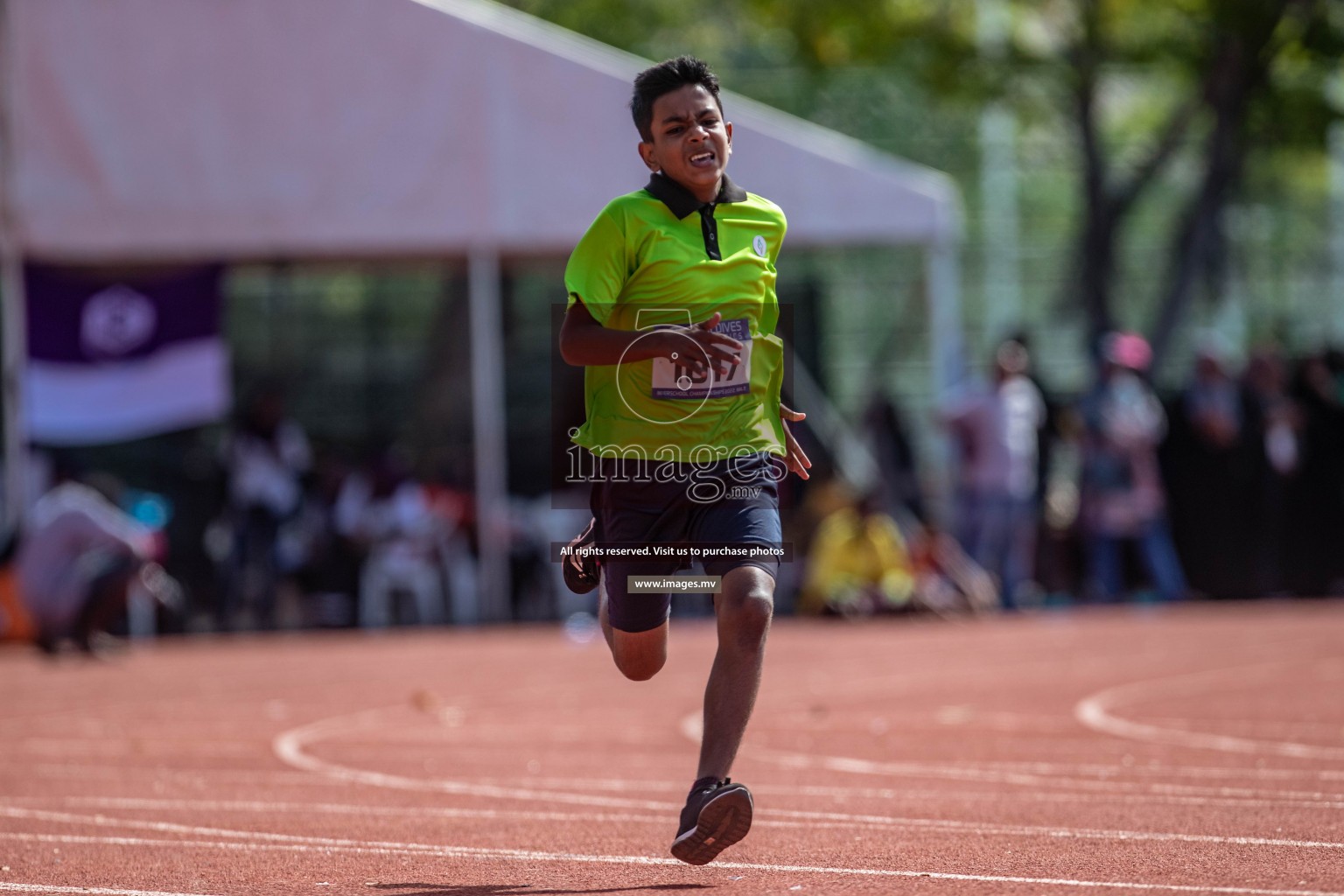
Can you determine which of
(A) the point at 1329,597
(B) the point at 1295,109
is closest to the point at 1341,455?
(A) the point at 1329,597

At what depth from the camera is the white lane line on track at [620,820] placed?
5770mm

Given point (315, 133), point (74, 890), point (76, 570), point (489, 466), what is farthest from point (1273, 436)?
point (74, 890)

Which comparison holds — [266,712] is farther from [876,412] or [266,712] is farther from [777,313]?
[876,412]

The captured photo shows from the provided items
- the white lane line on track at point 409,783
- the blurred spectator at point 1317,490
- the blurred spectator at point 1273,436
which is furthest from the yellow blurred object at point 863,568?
the white lane line on track at point 409,783

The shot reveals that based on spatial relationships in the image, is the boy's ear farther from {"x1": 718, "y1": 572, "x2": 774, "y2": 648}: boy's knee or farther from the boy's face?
{"x1": 718, "y1": 572, "x2": 774, "y2": 648}: boy's knee

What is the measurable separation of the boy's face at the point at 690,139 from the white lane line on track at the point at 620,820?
6.64ft

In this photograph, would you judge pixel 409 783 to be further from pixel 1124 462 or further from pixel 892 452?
pixel 892 452

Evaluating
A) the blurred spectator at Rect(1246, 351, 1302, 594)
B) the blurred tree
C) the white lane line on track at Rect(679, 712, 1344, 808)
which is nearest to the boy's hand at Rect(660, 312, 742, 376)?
the white lane line on track at Rect(679, 712, 1344, 808)

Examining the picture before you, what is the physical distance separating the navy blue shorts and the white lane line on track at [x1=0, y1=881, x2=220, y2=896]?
1.35m

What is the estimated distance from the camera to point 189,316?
1812 centimetres

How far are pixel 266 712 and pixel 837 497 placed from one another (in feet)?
28.0

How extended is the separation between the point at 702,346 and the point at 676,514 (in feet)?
1.64

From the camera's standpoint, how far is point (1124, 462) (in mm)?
17469

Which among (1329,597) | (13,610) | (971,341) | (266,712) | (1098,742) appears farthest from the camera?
(971,341)
